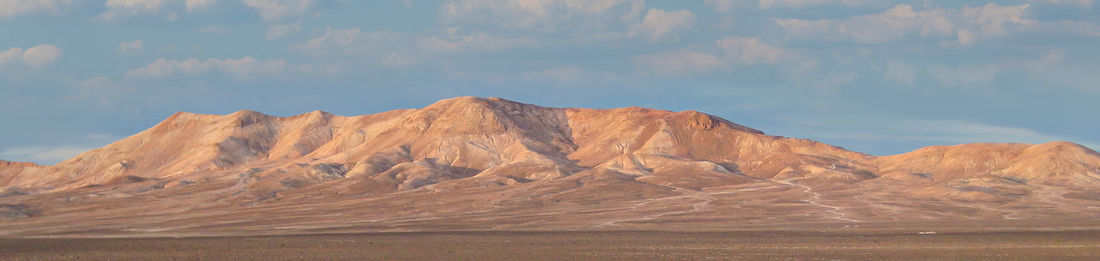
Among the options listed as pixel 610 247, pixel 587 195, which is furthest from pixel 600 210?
pixel 610 247

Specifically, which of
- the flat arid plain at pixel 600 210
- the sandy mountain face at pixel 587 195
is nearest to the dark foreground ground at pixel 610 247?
the flat arid plain at pixel 600 210

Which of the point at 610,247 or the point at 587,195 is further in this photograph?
the point at 587,195

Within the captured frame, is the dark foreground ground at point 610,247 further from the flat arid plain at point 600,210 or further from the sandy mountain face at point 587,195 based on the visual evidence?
the sandy mountain face at point 587,195

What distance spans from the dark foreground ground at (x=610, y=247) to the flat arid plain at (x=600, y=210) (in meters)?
0.18

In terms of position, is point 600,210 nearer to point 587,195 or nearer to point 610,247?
point 587,195

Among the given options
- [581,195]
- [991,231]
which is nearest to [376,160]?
[581,195]

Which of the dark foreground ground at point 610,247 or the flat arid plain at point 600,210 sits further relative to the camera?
the flat arid plain at point 600,210

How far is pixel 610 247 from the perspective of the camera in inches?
2259

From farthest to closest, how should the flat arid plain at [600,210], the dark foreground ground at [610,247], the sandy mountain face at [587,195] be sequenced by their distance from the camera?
A: the sandy mountain face at [587,195]
the flat arid plain at [600,210]
the dark foreground ground at [610,247]

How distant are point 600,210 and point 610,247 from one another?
222ft

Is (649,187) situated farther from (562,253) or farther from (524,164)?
(562,253)

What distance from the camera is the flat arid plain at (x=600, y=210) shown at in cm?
5659

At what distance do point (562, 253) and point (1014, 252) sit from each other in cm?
2256

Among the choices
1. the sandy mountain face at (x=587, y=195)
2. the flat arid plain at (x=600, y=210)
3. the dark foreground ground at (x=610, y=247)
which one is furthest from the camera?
the sandy mountain face at (x=587, y=195)
